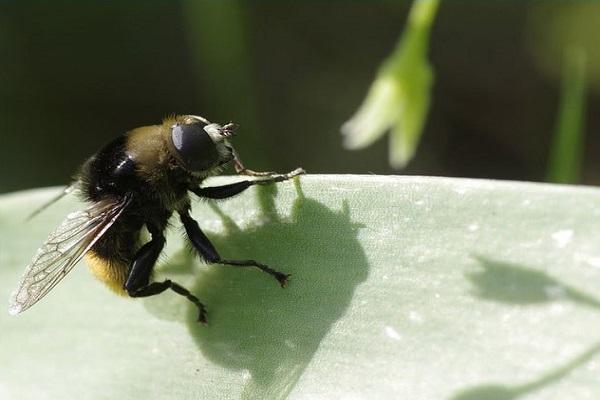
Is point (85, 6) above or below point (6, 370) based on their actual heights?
above

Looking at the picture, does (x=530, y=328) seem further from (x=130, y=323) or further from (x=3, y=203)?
(x=3, y=203)

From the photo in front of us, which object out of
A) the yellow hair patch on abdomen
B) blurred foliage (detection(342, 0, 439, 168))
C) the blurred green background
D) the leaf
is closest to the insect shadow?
the leaf

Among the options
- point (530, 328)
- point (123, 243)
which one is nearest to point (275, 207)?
point (123, 243)

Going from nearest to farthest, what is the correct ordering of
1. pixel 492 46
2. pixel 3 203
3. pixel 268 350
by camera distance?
pixel 268 350, pixel 3 203, pixel 492 46

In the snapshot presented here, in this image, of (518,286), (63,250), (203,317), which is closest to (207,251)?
(203,317)

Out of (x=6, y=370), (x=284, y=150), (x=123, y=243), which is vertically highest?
(x=123, y=243)

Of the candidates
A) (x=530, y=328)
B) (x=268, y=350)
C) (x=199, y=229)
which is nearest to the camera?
(x=530, y=328)

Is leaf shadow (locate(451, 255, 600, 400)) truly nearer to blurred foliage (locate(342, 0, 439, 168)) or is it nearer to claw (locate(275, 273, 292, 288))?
claw (locate(275, 273, 292, 288))
